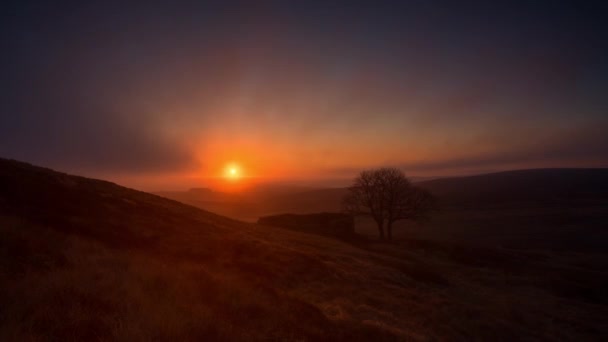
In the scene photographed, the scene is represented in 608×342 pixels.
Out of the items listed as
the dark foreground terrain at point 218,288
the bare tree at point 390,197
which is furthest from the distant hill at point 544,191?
the dark foreground terrain at point 218,288

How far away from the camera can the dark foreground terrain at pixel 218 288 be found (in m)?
6.71

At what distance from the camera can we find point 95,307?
6855 mm

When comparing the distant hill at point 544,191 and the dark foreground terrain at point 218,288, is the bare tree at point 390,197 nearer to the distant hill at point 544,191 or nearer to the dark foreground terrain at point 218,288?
the dark foreground terrain at point 218,288

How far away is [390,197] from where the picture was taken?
45219 mm

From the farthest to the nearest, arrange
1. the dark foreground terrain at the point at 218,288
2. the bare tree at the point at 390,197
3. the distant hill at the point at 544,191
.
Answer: the distant hill at the point at 544,191 → the bare tree at the point at 390,197 → the dark foreground terrain at the point at 218,288

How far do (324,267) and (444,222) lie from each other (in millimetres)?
63060

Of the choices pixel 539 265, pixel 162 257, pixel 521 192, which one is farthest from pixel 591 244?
pixel 521 192

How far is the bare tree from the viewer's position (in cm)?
4503

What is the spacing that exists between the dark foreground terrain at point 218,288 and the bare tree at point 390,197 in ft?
41.1

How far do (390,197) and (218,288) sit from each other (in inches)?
1508

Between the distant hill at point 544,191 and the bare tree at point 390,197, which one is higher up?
the bare tree at point 390,197

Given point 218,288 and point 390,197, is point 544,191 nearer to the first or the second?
point 390,197

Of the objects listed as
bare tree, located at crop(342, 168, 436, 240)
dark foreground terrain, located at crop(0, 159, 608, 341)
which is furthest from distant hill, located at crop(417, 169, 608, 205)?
dark foreground terrain, located at crop(0, 159, 608, 341)

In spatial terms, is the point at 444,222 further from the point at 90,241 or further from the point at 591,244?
the point at 90,241
